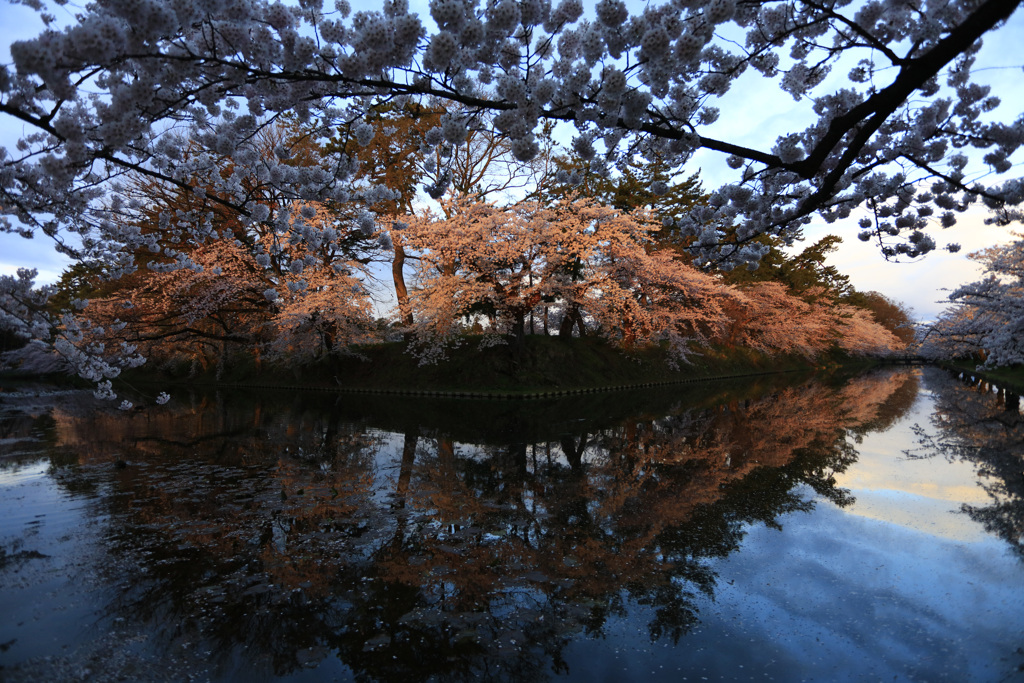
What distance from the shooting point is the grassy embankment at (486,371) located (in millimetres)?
24109

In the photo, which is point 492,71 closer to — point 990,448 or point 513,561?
point 513,561

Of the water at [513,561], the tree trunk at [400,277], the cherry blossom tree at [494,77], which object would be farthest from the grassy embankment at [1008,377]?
the tree trunk at [400,277]

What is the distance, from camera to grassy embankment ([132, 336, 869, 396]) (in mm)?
24109

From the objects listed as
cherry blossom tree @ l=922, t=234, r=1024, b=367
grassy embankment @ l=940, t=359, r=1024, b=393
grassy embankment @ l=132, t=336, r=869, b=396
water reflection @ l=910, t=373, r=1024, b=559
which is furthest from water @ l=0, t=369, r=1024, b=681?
grassy embankment @ l=940, t=359, r=1024, b=393

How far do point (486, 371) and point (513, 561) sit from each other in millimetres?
19728

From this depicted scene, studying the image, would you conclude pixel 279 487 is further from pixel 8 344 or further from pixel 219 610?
pixel 8 344

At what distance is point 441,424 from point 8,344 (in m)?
50.1

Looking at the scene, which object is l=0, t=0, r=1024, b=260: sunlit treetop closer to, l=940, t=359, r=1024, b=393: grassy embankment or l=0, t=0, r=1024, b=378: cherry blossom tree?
l=0, t=0, r=1024, b=378: cherry blossom tree

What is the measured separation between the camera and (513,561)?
15.9 feet

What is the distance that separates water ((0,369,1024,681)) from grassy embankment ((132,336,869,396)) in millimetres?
13271

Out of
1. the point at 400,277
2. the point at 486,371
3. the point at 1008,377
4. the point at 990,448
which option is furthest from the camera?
the point at 400,277

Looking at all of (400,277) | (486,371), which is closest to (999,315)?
(486,371)

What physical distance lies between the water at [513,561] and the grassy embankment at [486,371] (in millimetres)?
13271

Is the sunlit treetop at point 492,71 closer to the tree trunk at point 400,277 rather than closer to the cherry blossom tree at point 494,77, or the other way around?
the cherry blossom tree at point 494,77
